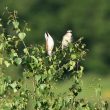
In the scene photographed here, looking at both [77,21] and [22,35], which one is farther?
[77,21]

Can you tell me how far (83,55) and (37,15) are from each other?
51869 millimetres

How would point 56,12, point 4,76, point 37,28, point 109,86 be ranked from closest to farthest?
1. point 4,76
2. point 109,86
3. point 37,28
4. point 56,12

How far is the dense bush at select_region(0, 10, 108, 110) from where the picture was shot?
829 centimetres

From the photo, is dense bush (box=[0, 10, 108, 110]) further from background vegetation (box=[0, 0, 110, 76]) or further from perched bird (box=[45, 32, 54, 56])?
background vegetation (box=[0, 0, 110, 76])

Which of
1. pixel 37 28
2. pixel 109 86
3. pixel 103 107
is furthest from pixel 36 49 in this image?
pixel 37 28

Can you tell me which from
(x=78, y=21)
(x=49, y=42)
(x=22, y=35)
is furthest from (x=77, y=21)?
(x=22, y=35)

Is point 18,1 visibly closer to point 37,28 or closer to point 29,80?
point 37,28

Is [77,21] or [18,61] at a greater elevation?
[77,21]

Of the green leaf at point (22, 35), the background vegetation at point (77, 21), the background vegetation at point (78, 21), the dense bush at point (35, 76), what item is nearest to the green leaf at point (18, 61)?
the dense bush at point (35, 76)

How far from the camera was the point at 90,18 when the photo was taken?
194ft

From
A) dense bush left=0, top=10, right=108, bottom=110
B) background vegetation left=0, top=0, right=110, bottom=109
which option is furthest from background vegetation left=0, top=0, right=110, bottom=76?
dense bush left=0, top=10, right=108, bottom=110

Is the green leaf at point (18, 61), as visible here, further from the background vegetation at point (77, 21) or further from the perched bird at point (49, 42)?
the background vegetation at point (77, 21)

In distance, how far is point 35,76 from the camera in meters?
8.33

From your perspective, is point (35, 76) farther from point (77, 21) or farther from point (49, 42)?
point (77, 21)
